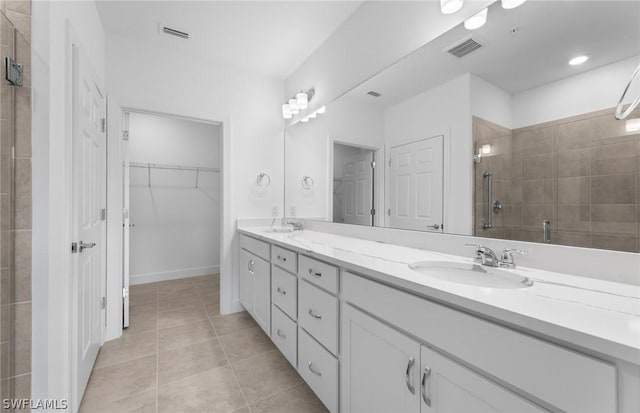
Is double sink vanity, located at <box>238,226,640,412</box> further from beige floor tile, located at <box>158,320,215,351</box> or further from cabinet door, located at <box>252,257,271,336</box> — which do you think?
beige floor tile, located at <box>158,320,215,351</box>

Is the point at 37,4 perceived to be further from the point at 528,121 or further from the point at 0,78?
the point at 528,121

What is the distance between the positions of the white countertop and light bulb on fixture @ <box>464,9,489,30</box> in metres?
1.11

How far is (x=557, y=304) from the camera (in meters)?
0.67

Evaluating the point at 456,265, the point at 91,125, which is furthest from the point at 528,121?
the point at 91,125

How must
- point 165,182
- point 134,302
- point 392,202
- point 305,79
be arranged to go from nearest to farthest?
point 392,202, point 305,79, point 134,302, point 165,182

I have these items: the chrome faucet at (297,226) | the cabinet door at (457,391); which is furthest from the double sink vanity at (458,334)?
the chrome faucet at (297,226)

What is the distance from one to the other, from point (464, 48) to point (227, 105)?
224 cm

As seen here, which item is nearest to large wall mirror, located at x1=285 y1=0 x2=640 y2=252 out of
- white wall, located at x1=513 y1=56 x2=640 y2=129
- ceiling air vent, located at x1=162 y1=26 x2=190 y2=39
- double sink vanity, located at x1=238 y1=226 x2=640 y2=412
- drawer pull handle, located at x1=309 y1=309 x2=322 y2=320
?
white wall, located at x1=513 y1=56 x2=640 y2=129

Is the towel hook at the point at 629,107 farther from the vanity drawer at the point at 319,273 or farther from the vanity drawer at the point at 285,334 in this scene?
the vanity drawer at the point at 285,334

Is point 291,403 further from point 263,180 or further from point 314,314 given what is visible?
point 263,180

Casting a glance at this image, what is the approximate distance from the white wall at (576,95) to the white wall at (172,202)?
3.34 m

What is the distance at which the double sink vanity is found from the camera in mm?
525

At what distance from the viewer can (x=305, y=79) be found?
8.86ft

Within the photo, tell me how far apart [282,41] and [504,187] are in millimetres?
2208
